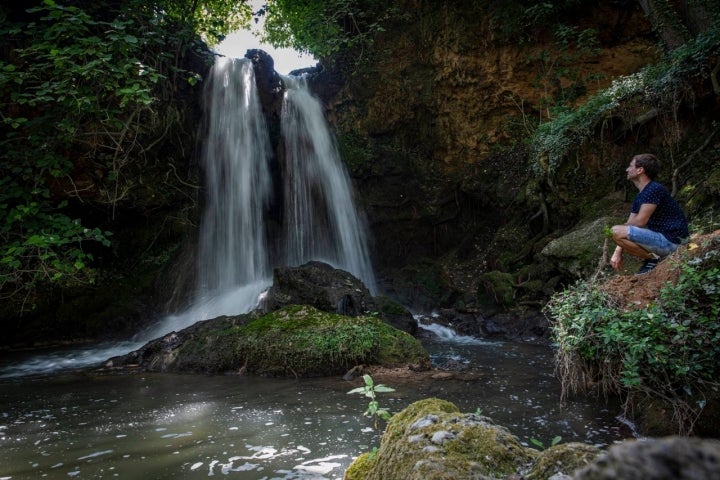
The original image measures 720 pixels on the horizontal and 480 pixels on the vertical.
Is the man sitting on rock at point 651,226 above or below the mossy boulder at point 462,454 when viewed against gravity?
above

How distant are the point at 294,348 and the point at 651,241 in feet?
15.1

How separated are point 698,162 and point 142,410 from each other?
32.0 feet

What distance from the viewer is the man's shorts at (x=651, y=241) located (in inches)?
180

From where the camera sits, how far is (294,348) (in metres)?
6.01

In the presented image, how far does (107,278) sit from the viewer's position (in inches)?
457

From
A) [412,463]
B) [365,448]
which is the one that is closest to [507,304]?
[365,448]

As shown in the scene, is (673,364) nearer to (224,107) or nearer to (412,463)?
(412,463)

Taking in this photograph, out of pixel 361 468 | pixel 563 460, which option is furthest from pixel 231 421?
pixel 563 460

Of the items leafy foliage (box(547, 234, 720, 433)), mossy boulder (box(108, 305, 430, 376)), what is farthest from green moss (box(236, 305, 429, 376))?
leafy foliage (box(547, 234, 720, 433))

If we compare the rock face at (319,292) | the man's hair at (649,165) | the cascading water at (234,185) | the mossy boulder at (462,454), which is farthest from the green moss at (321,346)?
the cascading water at (234,185)

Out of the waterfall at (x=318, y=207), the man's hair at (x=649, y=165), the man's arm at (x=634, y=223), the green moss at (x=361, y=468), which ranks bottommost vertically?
the green moss at (x=361, y=468)

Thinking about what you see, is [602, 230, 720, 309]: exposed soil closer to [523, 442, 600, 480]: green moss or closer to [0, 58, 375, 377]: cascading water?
[523, 442, 600, 480]: green moss

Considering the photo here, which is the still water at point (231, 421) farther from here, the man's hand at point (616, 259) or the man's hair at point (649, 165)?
the man's hair at point (649, 165)

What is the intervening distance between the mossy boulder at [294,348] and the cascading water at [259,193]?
5907 millimetres
